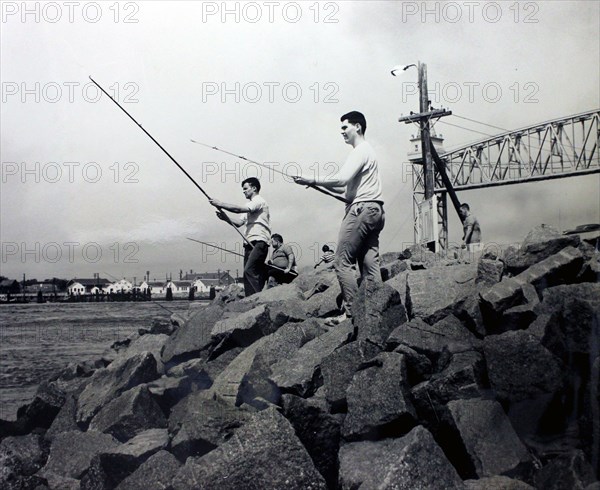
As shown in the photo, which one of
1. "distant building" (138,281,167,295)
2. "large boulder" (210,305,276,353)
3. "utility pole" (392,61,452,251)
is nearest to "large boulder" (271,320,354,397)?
"large boulder" (210,305,276,353)

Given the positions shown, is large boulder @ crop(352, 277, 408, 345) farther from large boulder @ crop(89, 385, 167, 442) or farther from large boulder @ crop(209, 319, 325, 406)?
large boulder @ crop(89, 385, 167, 442)

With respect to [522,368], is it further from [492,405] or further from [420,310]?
[420,310]

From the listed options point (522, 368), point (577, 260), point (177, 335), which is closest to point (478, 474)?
point (522, 368)

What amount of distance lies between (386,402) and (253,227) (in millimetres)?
5088

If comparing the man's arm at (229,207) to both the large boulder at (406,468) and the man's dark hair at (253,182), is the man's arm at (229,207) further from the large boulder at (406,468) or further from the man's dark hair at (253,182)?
the large boulder at (406,468)

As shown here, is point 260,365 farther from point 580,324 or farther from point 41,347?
point 41,347

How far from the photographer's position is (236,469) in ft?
11.5

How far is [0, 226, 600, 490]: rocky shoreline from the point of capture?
3.42 meters

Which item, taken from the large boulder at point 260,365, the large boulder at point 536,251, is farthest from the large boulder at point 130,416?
the large boulder at point 536,251

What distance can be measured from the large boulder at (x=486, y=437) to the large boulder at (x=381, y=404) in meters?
0.30

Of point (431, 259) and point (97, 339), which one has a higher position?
point (431, 259)

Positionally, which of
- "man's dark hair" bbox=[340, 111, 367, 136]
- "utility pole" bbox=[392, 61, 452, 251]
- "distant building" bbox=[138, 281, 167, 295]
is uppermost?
"utility pole" bbox=[392, 61, 452, 251]

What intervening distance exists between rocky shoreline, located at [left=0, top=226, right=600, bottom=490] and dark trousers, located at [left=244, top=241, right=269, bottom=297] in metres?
2.37

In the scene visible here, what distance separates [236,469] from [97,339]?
12.0 meters
